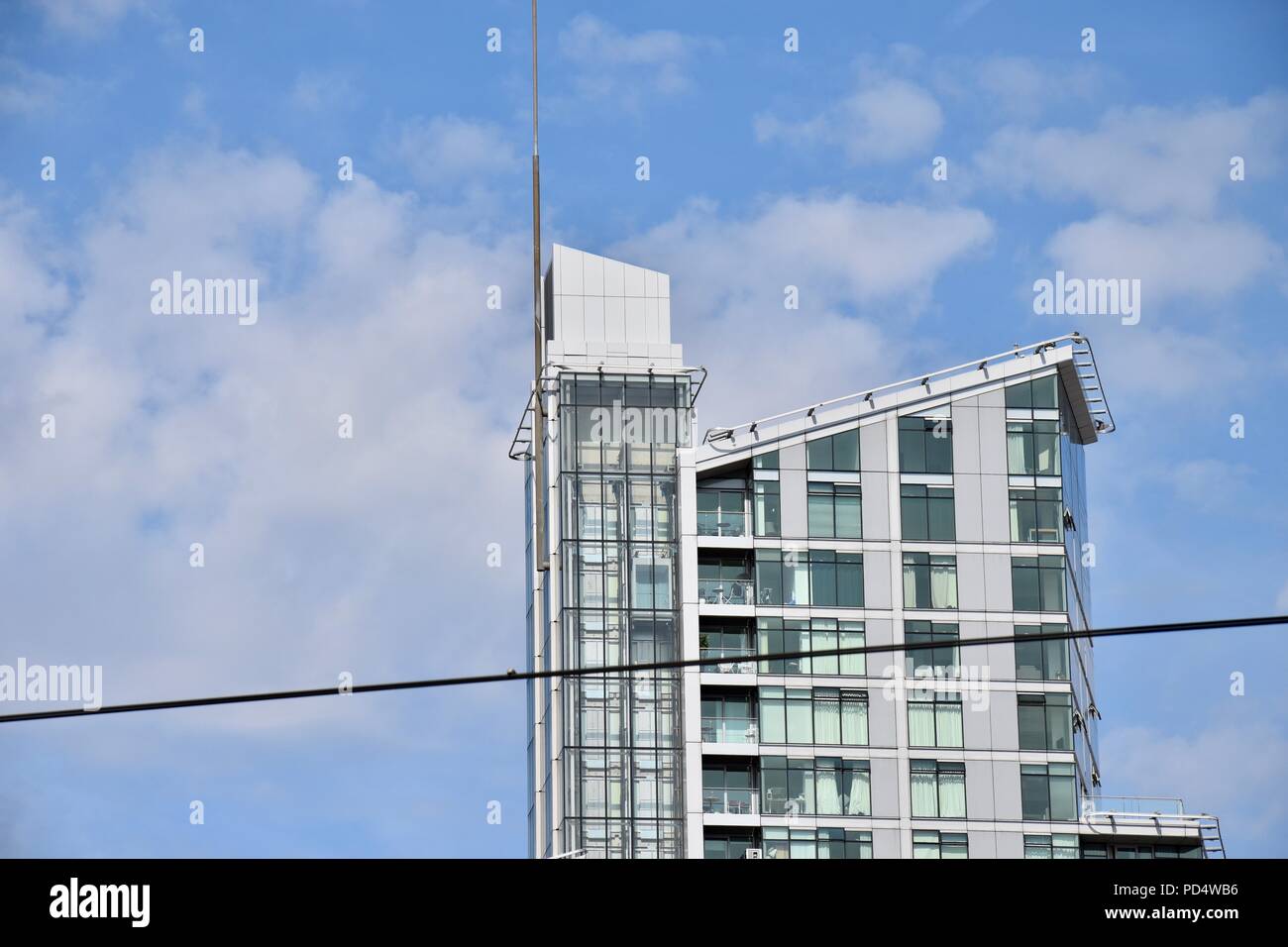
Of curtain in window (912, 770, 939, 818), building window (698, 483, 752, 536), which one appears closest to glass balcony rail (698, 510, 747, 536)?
building window (698, 483, 752, 536)

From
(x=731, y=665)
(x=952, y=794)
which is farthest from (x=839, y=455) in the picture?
(x=952, y=794)

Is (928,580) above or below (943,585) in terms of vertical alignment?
above

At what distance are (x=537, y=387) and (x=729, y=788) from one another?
75.7 feet

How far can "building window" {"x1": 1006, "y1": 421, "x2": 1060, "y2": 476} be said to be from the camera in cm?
9938

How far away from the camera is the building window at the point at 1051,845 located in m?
93.1

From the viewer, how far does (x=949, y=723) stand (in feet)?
313

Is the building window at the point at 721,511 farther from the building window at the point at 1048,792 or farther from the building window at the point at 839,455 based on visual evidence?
the building window at the point at 1048,792

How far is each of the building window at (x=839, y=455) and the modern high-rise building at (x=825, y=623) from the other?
13cm

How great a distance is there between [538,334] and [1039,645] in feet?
97.9

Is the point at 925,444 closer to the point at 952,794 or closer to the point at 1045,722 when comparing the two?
the point at 1045,722

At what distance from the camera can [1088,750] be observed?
338ft

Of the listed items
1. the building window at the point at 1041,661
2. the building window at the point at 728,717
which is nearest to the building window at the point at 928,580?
the building window at the point at 1041,661

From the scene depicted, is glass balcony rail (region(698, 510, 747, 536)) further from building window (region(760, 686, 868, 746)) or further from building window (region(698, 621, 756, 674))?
building window (region(760, 686, 868, 746))
